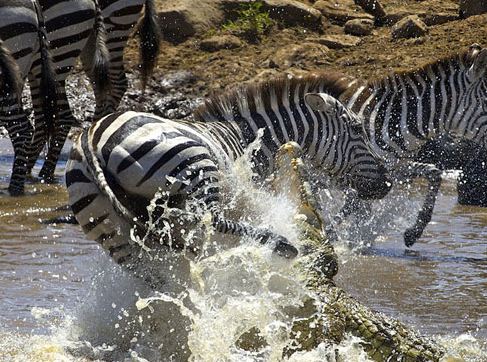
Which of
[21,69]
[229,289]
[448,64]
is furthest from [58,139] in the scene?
[229,289]

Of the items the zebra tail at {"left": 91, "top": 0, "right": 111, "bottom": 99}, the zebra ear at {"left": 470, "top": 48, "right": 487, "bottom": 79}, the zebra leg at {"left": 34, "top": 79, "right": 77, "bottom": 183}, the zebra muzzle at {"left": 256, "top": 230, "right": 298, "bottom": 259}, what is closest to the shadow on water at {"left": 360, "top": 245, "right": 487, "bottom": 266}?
the zebra ear at {"left": 470, "top": 48, "right": 487, "bottom": 79}

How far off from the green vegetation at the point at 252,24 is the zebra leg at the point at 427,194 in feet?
20.9

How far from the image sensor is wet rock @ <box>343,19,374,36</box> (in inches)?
604

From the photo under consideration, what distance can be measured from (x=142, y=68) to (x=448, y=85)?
10.7 ft

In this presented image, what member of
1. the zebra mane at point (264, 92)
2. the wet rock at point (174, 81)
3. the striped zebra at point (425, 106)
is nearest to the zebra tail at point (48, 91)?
the zebra mane at point (264, 92)

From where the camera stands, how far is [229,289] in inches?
222

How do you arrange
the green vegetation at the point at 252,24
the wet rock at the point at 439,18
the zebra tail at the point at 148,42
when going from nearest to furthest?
the zebra tail at the point at 148,42 → the wet rock at the point at 439,18 → the green vegetation at the point at 252,24

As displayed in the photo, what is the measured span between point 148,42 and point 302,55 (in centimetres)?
363

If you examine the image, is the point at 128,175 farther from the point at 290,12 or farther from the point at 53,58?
the point at 290,12

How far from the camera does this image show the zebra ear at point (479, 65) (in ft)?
32.2

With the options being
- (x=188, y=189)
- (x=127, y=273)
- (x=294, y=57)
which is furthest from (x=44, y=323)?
(x=294, y=57)

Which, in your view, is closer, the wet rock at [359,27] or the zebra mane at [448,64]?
the zebra mane at [448,64]

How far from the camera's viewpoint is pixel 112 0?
450 inches

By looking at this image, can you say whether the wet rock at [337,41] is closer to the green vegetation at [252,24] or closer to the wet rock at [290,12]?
the wet rock at [290,12]
